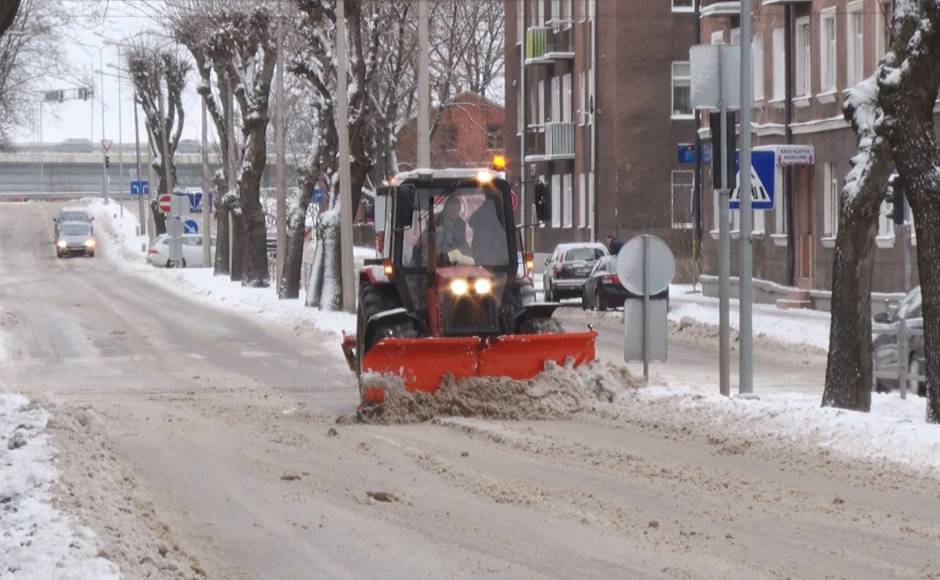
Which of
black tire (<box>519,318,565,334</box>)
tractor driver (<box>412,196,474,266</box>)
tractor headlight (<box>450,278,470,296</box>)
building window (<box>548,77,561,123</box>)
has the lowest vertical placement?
black tire (<box>519,318,565,334</box>)

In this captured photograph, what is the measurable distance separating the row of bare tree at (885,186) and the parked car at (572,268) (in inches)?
1030

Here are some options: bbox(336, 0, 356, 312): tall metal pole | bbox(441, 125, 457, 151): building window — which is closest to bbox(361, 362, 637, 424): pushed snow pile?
bbox(336, 0, 356, 312): tall metal pole

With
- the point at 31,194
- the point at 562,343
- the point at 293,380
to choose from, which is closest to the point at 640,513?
the point at 562,343

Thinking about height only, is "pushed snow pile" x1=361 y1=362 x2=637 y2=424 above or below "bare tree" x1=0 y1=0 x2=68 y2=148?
below

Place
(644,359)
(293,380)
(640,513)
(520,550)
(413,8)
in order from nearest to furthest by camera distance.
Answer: (520,550)
(640,513)
(644,359)
(293,380)
(413,8)

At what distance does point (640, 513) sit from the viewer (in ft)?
36.2

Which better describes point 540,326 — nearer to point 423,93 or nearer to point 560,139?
point 423,93

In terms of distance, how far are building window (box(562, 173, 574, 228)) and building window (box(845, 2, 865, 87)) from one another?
2310cm

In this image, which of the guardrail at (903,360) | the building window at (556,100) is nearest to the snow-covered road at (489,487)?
the guardrail at (903,360)

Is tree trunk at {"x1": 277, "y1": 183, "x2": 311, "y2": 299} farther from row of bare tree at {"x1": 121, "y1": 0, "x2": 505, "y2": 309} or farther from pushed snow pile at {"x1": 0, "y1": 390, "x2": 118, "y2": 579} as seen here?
pushed snow pile at {"x1": 0, "y1": 390, "x2": 118, "y2": 579}

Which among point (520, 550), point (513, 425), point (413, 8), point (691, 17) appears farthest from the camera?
point (691, 17)

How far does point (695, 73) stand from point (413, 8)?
30767 mm

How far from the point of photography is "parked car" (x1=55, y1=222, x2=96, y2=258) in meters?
76.6

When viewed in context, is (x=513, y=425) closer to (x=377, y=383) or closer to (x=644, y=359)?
(x=377, y=383)
